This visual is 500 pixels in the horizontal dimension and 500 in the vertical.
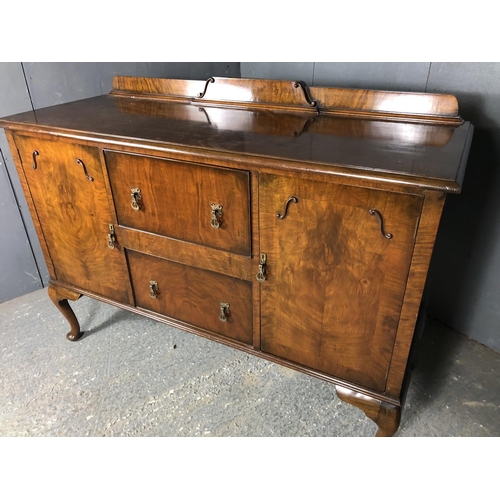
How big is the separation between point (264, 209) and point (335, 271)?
0.81 feet

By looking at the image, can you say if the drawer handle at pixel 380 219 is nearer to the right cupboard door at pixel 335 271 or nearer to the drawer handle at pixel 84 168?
the right cupboard door at pixel 335 271

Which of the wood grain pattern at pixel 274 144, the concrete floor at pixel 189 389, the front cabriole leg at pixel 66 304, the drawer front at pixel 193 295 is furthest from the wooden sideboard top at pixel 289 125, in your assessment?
the concrete floor at pixel 189 389

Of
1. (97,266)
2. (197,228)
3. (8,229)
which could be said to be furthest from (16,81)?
(197,228)

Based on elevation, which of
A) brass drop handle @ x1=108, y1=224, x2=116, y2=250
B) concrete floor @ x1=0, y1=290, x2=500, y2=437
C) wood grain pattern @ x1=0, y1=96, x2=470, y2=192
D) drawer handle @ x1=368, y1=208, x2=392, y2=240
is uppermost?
wood grain pattern @ x1=0, y1=96, x2=470, y2=192

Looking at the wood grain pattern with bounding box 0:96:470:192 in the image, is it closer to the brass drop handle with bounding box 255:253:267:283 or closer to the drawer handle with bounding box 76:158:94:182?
the drawer handle with bounding box 76:158:94:182

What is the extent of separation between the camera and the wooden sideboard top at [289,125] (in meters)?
1.04

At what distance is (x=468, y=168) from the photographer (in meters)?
1.67

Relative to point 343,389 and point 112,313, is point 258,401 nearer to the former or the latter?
point 343,389

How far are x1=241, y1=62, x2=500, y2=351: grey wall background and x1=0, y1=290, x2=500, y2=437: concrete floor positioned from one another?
0.47ft

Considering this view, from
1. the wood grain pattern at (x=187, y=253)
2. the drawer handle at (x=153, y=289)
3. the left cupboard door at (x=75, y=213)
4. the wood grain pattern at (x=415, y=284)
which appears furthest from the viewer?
the drawer handle at (x=153, y=289)

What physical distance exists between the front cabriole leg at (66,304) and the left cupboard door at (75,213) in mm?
58

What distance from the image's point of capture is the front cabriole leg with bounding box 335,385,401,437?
50.4 inches

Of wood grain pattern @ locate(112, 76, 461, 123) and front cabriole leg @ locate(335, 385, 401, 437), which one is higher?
wood grain pattern @ locate(112, 76, 461, 123)

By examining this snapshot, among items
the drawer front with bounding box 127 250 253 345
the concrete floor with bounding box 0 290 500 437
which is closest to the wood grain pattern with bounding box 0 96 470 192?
the drawer front with bounding box 127 250 253 345
